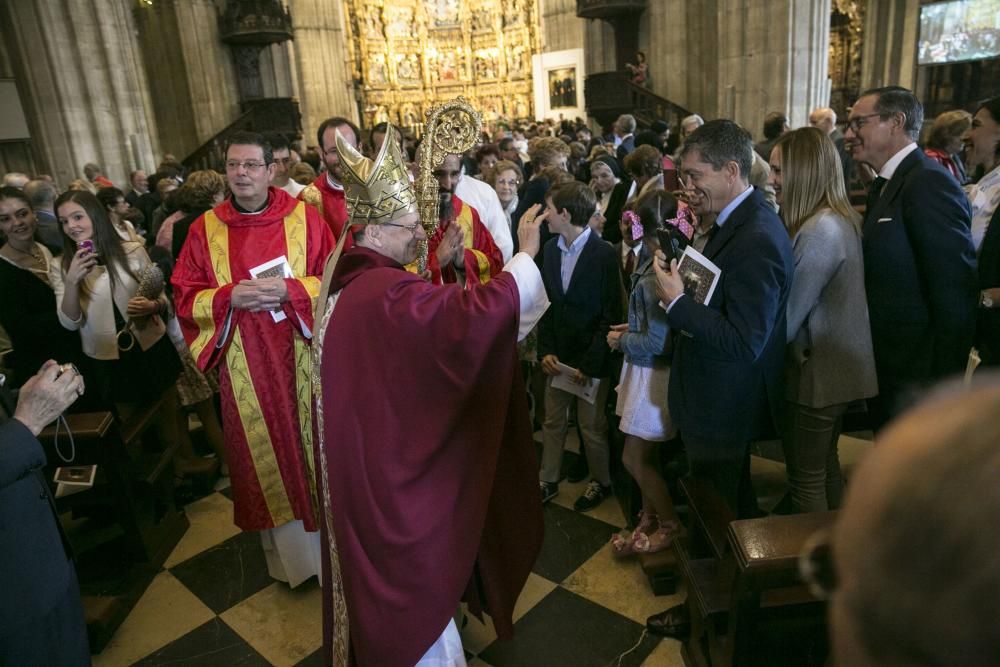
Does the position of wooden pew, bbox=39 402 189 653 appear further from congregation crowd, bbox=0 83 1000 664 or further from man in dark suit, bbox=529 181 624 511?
man in dark suit, bbox=529 181 624 511

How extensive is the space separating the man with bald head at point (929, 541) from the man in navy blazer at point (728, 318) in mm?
1490

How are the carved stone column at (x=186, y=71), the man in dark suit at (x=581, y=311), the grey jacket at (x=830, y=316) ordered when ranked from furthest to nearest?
the carved stone column at (x=186, y=71), the man in dark suit at (x=581, y=311), the grey jacket at (x=830, y=316)

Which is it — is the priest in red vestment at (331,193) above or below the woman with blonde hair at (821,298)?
above

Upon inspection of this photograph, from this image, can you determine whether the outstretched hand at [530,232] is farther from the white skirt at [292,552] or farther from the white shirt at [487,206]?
the white skirt at [292,552]

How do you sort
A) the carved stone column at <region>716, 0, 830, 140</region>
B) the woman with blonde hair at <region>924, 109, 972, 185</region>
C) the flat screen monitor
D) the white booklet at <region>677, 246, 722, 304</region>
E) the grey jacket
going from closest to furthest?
the white booklet at <region>677, 246, 722, 304</region>
the grey jacket
the woman with blonde hair at <region>924, 109, 972, 185</region>
the carved stone column at <region>716, 0, 830, 140</region>
the flat screen monitor

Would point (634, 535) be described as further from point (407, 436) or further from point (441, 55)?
point (441, 55)

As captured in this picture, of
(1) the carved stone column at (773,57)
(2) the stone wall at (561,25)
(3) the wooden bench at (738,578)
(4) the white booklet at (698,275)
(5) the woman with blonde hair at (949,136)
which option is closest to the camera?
(3) the wooden bench at (738,578)

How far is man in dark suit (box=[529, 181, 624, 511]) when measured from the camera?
2934mm

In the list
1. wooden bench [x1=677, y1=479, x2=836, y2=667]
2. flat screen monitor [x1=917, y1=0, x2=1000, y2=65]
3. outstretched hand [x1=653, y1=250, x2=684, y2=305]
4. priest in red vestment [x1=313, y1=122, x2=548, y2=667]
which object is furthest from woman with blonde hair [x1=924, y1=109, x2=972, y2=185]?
flat screen monitor [x1=917, y1=0, x2=1000, y2=65]

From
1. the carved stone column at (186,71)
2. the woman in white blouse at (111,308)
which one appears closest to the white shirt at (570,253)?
the woman in white blouse at (111,308)

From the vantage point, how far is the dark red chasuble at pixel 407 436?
1736 millimetres

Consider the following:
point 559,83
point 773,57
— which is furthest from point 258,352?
point 559,83

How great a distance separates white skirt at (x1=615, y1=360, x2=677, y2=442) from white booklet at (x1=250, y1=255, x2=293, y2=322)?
1.55 metres

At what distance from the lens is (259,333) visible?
273 centimetres
